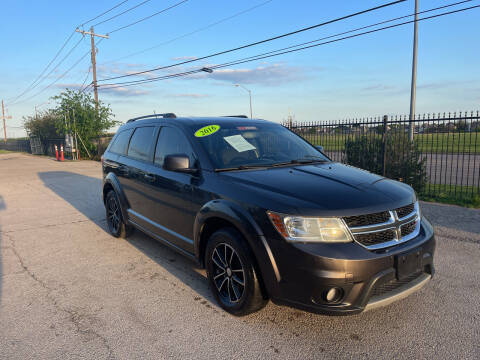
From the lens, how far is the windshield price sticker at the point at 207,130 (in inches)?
153

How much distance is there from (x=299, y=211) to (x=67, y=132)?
26811mm

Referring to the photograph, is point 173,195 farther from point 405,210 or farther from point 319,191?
point 405,210

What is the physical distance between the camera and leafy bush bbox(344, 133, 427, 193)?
355 inches

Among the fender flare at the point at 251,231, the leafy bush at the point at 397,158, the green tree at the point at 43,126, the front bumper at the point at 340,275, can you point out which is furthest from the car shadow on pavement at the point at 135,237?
the green tree at the point at 43,126

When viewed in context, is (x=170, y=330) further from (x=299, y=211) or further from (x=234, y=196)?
(x=299, y=211)

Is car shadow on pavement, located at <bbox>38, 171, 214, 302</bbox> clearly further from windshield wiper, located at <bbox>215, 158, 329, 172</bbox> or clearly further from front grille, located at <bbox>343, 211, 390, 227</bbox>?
front grille, located at <bbox>343, 211, 390, 227</bbox>

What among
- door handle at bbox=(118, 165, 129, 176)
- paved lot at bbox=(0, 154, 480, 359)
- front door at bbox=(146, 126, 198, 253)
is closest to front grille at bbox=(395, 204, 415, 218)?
paved lot at bbox=(0, 154, 480, 359)

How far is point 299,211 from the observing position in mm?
2625

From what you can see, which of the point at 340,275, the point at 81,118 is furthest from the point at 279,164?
the point at 81,118

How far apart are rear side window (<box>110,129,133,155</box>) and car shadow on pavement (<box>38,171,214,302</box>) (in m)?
1.37

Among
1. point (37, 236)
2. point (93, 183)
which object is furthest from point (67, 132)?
point (37, 236)

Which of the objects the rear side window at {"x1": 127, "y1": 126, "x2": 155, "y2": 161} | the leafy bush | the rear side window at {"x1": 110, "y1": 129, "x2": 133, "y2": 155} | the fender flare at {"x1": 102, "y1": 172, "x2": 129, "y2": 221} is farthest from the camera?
the leafy bush

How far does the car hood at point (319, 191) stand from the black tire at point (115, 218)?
2767mm

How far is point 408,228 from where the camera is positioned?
294 cm
